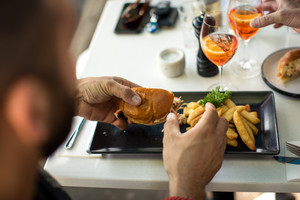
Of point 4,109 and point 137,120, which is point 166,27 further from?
point 4,109

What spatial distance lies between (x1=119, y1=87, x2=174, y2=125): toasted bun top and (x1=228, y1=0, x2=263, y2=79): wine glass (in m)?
0.61

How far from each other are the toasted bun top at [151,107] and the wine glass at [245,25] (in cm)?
61

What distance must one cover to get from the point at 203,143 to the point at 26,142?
0.75 meters

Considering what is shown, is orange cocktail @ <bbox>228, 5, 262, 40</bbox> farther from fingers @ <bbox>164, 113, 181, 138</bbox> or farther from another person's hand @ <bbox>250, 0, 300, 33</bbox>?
fingers @ <bbox>164, 113, 181, 138</bbox>

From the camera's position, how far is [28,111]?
2.17ft

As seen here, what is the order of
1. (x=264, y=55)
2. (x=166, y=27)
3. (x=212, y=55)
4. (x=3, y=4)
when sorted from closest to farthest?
(x=3, y=4), (x=212, y=55), (x=264, y=55), (x=166, y=27)

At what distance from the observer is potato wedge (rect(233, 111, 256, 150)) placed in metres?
1.37

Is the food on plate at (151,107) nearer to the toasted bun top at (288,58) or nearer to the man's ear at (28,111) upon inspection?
the toasted bun top at (288,58)

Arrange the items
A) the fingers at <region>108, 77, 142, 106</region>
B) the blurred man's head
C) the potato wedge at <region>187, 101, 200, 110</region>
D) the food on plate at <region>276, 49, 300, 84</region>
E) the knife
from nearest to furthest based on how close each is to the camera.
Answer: the blurred man's head → the knife → the fingers at <region>108, 77, 142, 106</region> → the potato wedge at <region>187, 101, 200, 110</region> → the food on plate at <region>276, 49, 300, 84</region>

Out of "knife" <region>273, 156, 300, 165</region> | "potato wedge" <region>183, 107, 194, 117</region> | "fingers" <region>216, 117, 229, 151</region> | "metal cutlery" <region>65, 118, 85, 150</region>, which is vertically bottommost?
"knife" <region>273, 156, 300, 165</region>

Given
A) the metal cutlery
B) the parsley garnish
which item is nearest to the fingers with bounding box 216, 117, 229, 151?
the parsley garnish

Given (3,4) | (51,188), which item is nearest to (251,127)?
(51,188)

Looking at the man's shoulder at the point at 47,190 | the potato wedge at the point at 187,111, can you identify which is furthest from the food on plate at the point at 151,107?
the man's shoulder at the point at 47,190

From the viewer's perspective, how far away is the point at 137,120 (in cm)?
154
